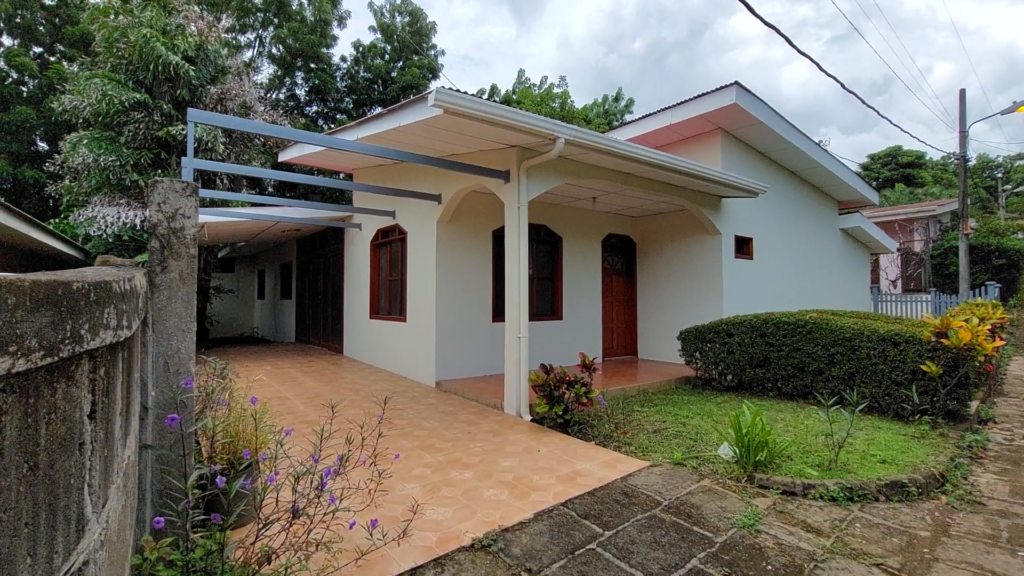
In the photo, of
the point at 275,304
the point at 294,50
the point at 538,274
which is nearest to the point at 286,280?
the point at 275,304

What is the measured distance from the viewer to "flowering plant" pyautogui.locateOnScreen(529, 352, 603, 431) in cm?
481

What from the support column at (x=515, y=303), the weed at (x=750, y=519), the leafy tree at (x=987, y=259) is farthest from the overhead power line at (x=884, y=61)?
the leafy tree at (x=987, y=259)

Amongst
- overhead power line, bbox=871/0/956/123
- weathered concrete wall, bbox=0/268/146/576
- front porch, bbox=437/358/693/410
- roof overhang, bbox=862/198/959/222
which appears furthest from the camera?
roof overhang, bbox=862/198/959/222

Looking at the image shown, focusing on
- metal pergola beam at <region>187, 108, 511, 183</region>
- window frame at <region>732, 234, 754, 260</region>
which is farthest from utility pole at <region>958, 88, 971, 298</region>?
metal pergola beam at <region>187, 108, 511, 183</region>

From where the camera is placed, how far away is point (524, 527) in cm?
287

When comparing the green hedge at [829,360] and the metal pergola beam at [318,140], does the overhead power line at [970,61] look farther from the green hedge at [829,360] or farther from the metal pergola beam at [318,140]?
the metal pergola beam at [318,140]

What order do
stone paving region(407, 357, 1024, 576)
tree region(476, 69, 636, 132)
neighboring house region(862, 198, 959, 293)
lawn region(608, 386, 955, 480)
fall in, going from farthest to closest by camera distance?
tree region(476, 69, 636, 132), neighboring house region(862, 198, 959, 293), lawn region(608, 386, 955, 480), stone paving region(407, 357, 1024, 576)

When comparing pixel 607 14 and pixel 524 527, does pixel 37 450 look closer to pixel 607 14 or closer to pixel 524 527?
pixel 524 527

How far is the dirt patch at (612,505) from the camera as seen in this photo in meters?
2.96

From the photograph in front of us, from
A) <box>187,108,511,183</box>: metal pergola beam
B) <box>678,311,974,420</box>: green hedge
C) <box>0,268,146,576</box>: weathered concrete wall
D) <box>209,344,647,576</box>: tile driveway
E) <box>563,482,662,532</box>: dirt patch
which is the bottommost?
<box>563,482,662,532</box>: dirt patch

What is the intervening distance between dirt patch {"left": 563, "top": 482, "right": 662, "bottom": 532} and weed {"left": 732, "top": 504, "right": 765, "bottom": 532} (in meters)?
0.47

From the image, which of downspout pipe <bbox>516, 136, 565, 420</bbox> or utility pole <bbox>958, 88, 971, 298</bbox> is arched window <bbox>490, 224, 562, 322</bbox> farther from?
utility pole <bbox>958, 88, 971, 298</bbox>

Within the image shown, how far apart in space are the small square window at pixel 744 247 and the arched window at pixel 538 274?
305 cm

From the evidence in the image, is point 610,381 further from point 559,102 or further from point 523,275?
point 559,102
